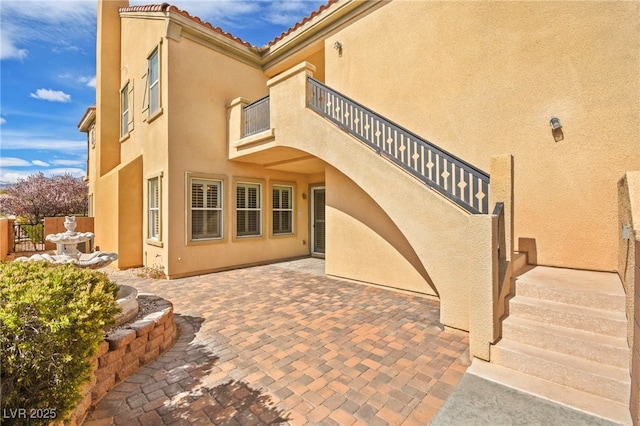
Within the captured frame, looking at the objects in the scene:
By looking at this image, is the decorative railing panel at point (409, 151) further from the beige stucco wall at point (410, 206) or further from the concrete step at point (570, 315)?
the concrete step at point (570, 315)

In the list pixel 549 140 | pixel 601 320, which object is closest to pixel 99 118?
pixel 549 140

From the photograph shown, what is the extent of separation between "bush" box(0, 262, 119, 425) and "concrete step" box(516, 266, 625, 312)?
510 cm

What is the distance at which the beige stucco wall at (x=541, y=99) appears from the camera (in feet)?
14.6

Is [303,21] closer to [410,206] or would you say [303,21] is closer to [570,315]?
[410,206]

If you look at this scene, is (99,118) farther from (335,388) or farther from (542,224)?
(542,224)

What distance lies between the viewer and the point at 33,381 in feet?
6.20

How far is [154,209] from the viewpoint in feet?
29.3

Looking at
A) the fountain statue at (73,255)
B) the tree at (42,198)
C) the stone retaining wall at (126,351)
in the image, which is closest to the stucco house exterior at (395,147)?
the fountain statue at (73,255)

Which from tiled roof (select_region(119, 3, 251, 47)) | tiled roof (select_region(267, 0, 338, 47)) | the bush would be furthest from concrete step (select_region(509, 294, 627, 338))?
tiled roof (select_region(119, 3, 251, 47))

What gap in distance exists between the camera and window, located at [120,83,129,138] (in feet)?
37.4

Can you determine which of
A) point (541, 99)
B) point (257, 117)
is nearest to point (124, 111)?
point (257, 117)

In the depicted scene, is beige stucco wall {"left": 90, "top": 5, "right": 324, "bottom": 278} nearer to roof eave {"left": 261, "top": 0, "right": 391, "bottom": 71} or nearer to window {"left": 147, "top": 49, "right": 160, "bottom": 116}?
window {"left": 147, "top": 49, "right": 160, "bottom": 116}

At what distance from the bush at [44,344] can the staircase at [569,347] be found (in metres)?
Answer: 3.94

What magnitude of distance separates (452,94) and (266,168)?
6.37m
